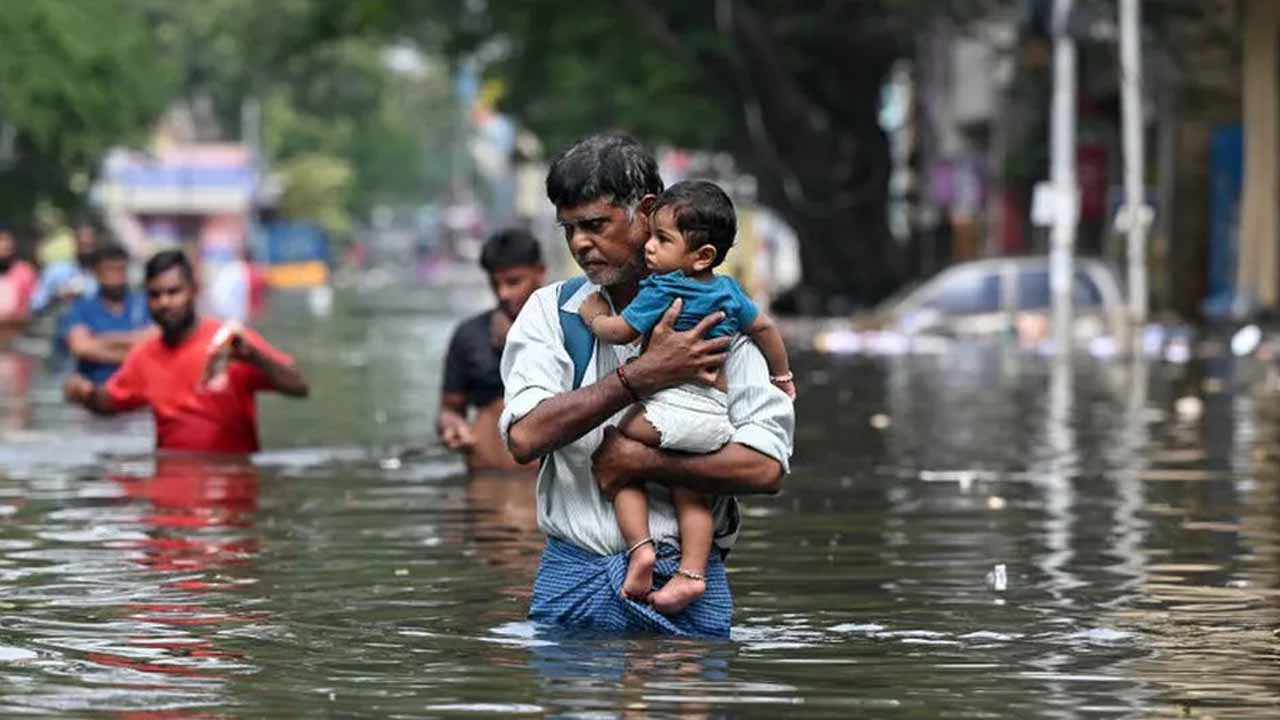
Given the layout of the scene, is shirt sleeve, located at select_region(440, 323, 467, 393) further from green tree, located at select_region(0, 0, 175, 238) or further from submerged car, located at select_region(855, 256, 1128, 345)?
green tree, located at select_region(0, 0, 175, 238)

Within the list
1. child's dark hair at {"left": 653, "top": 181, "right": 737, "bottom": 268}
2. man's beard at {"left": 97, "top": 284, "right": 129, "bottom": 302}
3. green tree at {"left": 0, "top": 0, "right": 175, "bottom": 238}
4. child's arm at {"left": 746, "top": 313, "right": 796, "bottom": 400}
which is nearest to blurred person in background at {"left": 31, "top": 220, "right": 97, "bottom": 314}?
man's beard at {"left": 97, "top": 284, "right": 129, "bottom": 302}

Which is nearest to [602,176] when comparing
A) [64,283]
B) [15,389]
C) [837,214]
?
[15,389]

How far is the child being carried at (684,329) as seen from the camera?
9.41 meters

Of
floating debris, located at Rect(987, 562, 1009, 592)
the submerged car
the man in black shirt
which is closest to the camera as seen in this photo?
floating debris, located at Rect(987, 562, 1009, 592)

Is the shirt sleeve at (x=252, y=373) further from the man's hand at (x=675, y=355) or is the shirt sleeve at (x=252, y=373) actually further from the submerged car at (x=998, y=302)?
the submerged car at (x=998, y=302)

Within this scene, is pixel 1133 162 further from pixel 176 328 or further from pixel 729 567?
pixel 729 567

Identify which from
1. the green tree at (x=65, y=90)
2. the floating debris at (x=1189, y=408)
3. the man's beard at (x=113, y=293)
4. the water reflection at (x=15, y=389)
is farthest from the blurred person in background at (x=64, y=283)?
the green tree at (x=65, y=90)

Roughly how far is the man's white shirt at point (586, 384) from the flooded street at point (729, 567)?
18.4 inches

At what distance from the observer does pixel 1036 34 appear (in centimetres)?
4831

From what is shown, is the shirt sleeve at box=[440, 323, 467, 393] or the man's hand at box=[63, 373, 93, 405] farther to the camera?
the man's hand at box=[63, 373, 93, 405]

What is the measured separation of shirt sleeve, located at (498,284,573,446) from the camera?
32.0 feet

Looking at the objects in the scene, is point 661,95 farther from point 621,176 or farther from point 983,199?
point 621,176

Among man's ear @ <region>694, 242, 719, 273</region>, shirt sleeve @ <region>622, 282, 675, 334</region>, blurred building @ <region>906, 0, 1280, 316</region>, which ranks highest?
blurred building @ <region>906, 0, 1280, 316</region>

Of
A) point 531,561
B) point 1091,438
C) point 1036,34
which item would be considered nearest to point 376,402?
point 1091,438
